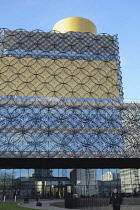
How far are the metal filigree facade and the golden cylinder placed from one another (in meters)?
8.62

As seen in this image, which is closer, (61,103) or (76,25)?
(61,103)

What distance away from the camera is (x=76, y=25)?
64.6m

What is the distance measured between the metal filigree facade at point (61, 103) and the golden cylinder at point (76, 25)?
8617mm

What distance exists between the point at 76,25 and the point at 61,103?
31239mm

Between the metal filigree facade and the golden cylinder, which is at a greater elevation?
the golden cylinder

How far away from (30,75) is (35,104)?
Result: 16154 mm

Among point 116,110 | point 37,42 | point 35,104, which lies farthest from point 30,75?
point 116,110

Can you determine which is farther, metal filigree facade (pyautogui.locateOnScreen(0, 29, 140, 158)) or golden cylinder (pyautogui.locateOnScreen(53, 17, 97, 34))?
golden cylinder (pyautogui.locateOnScreen(53, 17, 97, 34))

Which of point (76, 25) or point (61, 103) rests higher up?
point (76, 25)

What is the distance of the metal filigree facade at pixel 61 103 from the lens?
36.3m

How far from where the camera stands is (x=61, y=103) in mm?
39375

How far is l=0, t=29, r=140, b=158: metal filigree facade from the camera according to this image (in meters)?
36.3

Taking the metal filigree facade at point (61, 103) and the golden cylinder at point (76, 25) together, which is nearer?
the metal filigree facade at point (61, 103)

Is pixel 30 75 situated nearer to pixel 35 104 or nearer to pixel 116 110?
pixel 35 104
